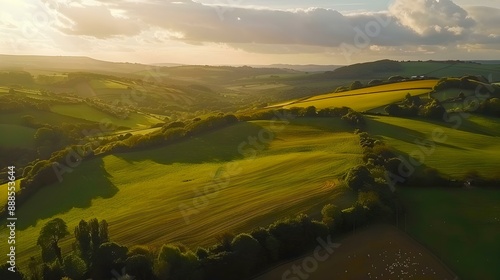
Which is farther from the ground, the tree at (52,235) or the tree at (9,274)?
the tree at (52,235)

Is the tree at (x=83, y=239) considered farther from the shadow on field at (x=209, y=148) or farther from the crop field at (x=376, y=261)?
the shadow on field at (x=209, y=148)

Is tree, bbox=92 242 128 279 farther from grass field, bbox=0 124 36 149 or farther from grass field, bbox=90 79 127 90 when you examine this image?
grass field, bbox=90 79 127 90

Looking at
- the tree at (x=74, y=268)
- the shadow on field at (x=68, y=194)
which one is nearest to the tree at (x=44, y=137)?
the shadow on field at (x=68, y=194)

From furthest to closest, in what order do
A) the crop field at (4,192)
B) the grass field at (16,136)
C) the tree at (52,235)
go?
the grass field at (16,136) → the crop field at (4,192) → the tree at (52,235)

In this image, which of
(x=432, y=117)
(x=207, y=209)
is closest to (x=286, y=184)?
(x=207, y=209)

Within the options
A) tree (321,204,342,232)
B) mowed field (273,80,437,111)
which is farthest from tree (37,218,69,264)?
mowed field (273,80,437,111)

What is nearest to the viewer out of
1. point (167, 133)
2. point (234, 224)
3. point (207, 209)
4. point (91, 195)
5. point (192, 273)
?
point (192, 273)

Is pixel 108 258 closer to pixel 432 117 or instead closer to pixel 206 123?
pixel 206 123
